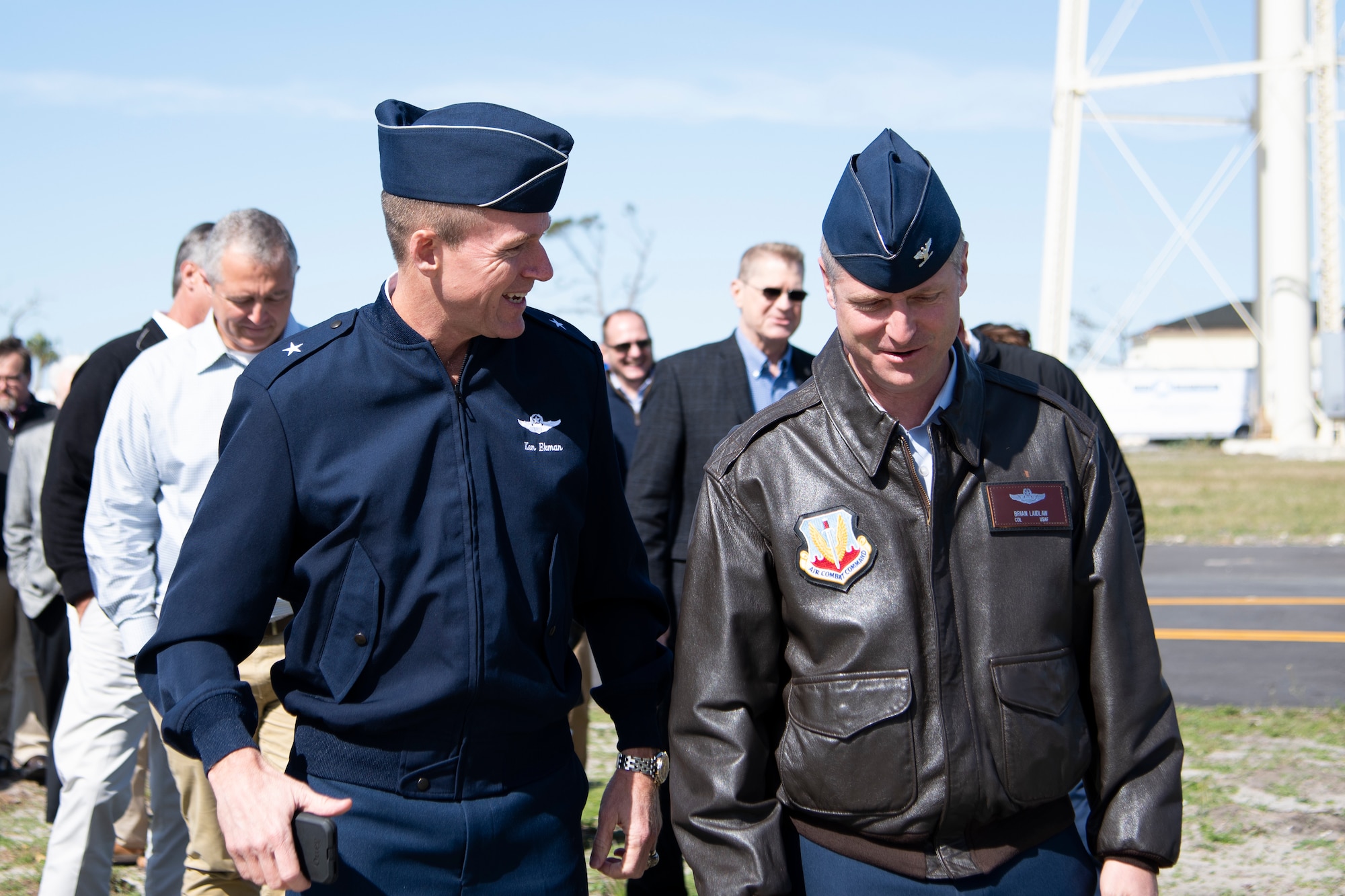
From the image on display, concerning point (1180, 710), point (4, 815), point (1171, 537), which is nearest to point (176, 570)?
point (4, 815)

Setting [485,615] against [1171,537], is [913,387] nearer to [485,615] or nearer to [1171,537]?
[485,615]

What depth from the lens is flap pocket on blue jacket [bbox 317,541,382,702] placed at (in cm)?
222

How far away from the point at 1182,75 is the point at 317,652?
3566 cm

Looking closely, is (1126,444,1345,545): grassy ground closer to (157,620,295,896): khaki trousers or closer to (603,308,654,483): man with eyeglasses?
(603,308,654,483): man with eyeglasses

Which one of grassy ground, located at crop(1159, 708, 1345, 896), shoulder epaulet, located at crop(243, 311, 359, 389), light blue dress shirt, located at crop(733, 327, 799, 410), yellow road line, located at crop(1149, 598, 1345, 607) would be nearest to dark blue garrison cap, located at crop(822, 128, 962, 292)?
shoulder epaulet, located at crop(243, 311, 359, 389)

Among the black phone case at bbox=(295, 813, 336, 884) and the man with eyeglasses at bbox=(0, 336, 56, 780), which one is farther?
the man with eyeglasses at bbox=(0, 336, 56, 780)

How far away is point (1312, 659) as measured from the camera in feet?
28.8

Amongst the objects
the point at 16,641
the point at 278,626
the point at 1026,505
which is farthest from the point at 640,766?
the point at 16,641

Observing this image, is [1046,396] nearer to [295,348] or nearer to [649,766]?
[649,766]

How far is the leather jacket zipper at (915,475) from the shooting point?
7.34ft

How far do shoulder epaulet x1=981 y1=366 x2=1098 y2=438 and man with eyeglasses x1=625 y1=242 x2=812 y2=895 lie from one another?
2.25m

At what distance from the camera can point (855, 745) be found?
7.13ft

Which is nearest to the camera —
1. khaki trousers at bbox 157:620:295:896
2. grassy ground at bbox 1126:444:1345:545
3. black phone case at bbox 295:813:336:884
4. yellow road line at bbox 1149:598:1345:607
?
black phone case at bbox 295:813:336:884

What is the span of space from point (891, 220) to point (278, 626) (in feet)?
7.09
